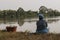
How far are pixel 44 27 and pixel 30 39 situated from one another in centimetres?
121

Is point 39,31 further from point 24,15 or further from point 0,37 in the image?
point 24,15

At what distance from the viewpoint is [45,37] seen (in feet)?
17.3

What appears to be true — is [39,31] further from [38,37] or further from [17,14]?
[17,14]

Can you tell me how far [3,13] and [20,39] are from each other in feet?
59.4

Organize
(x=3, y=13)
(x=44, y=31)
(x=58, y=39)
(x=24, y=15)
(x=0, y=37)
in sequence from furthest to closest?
(x=24, y=15), (x=3, y=13), (x=44, y=31), (x=0, y=37), (x=58, y=39)

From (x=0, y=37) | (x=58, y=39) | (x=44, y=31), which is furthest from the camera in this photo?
(x=44, y=31)

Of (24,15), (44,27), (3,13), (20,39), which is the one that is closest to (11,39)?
(20,39)

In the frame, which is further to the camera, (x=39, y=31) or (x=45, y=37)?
(x=39, y=31)

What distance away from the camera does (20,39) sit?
516 centimetres

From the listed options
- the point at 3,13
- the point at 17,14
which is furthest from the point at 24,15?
the point at 3,13

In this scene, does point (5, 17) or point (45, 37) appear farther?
point (5, 17)

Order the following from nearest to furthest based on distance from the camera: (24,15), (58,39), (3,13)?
(58,39) < (3,13) < (24,15)

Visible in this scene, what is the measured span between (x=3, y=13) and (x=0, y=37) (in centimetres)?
1779

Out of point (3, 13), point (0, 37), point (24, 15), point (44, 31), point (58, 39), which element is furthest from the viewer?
point (24, 15)
